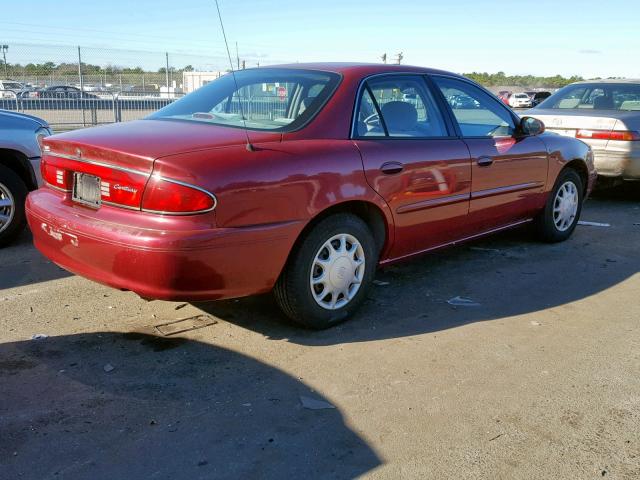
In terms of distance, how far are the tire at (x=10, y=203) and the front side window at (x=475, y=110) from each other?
12.2 ft

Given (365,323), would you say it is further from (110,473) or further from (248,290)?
(110,473)

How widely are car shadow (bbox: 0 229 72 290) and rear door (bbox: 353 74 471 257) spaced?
2.58m

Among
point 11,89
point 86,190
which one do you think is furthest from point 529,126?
point 11,89

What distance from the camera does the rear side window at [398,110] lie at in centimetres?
408

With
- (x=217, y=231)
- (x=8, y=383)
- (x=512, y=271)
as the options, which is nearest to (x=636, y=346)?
(x=512, y=271)

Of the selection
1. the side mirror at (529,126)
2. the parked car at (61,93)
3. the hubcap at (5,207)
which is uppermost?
the side mirror at (529,126)

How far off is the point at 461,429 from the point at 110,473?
1526 mm

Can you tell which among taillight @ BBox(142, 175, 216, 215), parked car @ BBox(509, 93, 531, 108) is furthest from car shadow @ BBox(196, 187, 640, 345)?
parked car @ BBox(509, 93, 531, 108)

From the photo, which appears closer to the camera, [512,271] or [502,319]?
[502,319]

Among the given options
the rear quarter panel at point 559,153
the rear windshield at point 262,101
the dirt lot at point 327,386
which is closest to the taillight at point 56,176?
the rear windshield at point 262,101

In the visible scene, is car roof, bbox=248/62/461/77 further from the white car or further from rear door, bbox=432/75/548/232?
the white car

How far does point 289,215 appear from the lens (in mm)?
3455

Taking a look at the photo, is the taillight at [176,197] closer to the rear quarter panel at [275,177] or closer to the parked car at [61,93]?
the rear quarter panel at [275,177]

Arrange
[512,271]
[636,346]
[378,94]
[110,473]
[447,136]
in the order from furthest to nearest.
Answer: [512,271] < [447,136] < [378,94] < [636,346] < [110,473]
